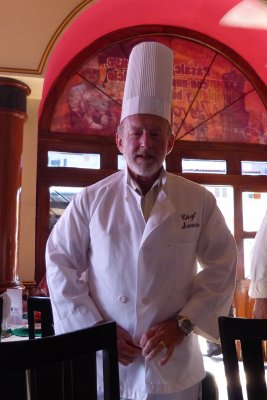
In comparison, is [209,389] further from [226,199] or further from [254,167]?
[254,167]

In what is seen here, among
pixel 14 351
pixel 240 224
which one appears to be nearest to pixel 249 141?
pixel 240 224

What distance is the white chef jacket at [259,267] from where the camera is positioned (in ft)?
6.35

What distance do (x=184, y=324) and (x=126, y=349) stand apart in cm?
15

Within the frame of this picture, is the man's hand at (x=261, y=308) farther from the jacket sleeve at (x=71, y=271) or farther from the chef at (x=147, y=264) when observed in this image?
the jacket sleeve at (x=71, y=271)

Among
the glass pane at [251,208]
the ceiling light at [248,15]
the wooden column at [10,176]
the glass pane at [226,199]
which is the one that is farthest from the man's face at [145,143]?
the glass pane at [251,208]

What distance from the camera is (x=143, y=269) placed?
3.67 ft

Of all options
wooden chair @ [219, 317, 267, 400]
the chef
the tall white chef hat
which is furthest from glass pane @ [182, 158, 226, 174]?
wooden chair @ [219, 317, 267, 400]

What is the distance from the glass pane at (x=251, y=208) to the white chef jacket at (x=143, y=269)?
3528mm

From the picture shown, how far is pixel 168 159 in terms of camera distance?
176 inches

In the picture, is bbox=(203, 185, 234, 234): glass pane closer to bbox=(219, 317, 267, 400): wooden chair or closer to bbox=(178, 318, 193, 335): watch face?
bbox=(178, 318, 193, 335): watch face

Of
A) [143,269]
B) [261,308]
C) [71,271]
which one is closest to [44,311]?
[71,271]

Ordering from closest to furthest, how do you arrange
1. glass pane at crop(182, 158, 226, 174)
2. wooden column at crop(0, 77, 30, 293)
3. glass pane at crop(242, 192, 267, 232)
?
wooden column at crop(0, 77, 30, 293) → glass pane at crop(182, 158, 226, 174) → glass pane at crop(242, 192, 267, 232)

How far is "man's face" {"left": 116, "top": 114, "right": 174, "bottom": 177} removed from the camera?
1.17m

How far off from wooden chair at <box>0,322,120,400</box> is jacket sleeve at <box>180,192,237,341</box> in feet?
0.97
